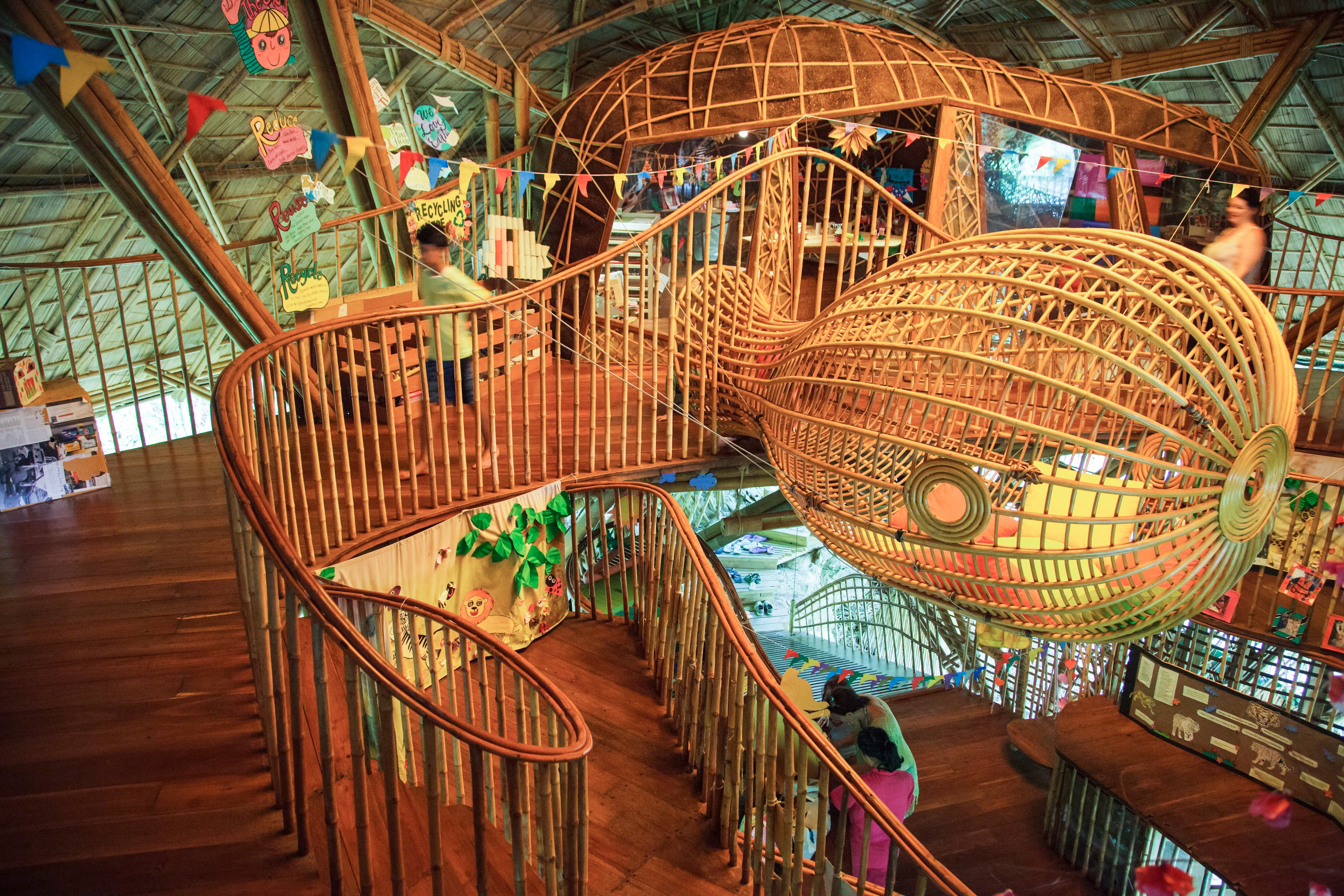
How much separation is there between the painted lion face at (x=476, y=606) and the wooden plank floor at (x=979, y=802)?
7.15ft

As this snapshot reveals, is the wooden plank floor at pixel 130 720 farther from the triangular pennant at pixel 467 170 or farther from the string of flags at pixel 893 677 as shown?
the string of flags at pixel 893 677

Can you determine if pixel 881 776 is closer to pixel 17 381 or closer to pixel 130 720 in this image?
pixel 130 720

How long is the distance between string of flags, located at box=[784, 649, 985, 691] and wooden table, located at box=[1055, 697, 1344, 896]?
144 cm

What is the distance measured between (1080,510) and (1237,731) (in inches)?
71.8

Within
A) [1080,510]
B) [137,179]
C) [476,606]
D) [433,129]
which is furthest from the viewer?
[433,129]

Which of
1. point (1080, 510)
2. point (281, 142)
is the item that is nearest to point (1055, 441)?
point (1080, 510)

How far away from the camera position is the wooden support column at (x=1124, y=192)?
255 inches

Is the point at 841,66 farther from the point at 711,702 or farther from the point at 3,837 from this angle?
the point at 3,837

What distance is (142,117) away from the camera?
7.75 meters

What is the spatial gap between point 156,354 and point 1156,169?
7120mm

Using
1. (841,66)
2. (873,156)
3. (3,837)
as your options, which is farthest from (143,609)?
(873,156)

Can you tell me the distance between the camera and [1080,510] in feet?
9.39

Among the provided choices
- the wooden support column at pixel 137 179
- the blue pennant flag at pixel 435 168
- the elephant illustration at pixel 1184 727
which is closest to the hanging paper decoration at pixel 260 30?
the wooden support column at pixel 137 179

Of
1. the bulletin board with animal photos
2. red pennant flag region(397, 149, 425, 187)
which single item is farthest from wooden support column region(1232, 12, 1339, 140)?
red pennant flag region(397, 149, 425, 187)
